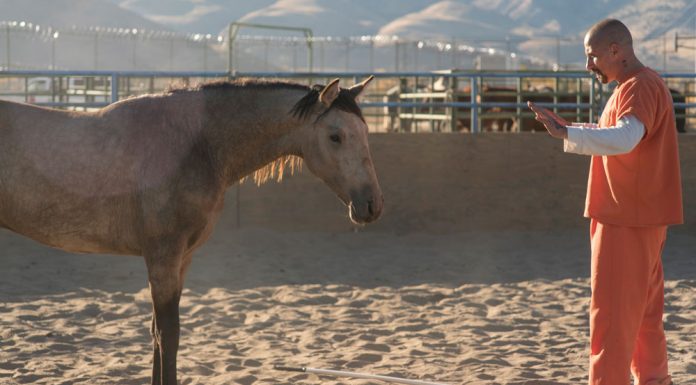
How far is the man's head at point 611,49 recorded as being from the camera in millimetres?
3467

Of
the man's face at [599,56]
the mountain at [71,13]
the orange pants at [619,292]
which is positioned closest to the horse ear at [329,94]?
the man's face at [599,56]

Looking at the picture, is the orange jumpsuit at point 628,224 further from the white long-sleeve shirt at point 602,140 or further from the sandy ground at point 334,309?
the sandy ground at point 334,309

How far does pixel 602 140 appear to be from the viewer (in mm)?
3242

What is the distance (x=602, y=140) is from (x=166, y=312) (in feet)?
6.51

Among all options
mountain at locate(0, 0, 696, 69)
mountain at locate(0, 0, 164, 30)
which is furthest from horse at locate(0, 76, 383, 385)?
mountain at locate(0, 0, 696, 69)

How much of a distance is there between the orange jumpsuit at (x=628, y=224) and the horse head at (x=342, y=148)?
93 centimetres

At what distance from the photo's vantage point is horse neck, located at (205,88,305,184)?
4094mm

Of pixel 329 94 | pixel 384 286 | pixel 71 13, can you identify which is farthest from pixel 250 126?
pixel 71 13

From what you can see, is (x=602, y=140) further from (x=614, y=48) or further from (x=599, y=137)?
(x=614, y=48)

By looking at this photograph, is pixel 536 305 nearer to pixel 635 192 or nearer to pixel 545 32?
pixel 635 192

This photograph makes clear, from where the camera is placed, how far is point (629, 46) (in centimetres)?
351

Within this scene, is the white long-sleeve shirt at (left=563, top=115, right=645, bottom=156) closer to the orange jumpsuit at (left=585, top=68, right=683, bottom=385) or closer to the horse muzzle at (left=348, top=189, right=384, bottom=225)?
the orange jumpsuit at (left=585, top=68, right=683, bottom=385)

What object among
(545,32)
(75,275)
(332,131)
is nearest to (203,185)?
(332,131)

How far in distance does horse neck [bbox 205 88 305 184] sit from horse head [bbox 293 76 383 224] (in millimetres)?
101
